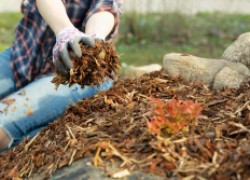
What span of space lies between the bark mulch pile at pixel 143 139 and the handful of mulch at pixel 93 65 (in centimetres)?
18

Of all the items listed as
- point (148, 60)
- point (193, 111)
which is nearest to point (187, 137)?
point (193, 111)

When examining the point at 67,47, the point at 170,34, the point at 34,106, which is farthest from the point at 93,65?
the point at 170,34

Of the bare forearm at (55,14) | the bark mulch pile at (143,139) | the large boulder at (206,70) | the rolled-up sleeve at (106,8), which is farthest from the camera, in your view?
the rolled-up sleeve at (106,8)

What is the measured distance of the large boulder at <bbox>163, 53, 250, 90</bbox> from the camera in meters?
2.95

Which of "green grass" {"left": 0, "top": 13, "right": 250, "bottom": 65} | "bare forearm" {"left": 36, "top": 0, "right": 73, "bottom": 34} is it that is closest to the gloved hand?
"bare forearm" {"left": 36, "top": 0, "right": 73, "bottom": 34}

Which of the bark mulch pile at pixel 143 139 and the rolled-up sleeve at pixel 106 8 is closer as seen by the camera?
the bark mulch pile at pixel 143 139

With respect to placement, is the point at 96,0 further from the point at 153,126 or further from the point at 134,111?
the point at 153,126

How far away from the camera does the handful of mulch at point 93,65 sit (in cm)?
249

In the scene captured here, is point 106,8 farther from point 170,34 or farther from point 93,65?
point 170,34

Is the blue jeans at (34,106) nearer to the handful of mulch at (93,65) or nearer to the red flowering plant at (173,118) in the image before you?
the handful of mulch at (93,65)

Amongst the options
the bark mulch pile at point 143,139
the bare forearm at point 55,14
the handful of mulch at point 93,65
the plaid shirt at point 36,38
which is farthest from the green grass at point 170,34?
the handful of mulch at point 93,65

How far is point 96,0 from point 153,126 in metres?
1.44

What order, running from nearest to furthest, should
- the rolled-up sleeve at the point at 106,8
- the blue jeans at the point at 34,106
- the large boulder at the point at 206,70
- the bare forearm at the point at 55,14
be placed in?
the bare forearm at the point at 55,14 → the large boulder at the point at 206,70 → the blue jeans at the point at 34,106 → the rolled-up sleeve at the point at 106,8

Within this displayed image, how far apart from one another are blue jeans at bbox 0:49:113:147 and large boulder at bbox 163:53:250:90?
16.0 inches
